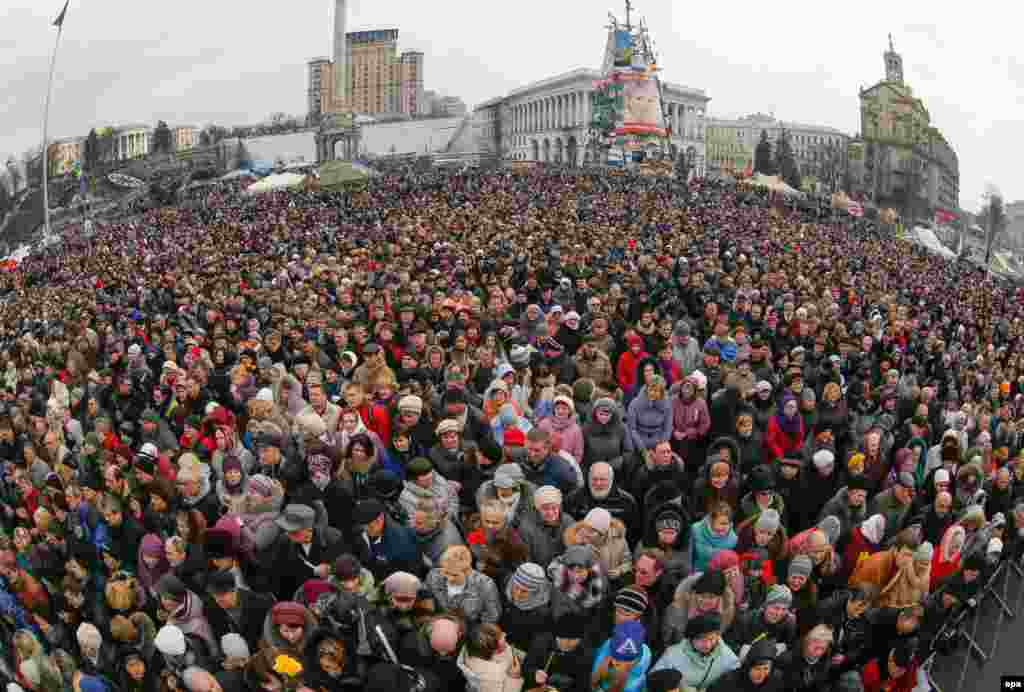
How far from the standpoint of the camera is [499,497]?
191 inches

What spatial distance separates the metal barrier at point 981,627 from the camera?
5.37 m

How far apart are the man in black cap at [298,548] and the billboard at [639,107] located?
138 ft

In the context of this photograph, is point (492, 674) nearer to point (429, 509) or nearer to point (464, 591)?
point (464, 591)

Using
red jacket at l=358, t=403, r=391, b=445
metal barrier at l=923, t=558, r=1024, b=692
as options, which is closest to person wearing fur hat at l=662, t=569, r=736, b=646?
metal barrier at l=923, t=558, r=1024, b=692

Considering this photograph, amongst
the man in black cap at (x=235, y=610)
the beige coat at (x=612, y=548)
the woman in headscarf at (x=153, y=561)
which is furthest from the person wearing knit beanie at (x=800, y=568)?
the woman in headscarf at (x=153, y=561)

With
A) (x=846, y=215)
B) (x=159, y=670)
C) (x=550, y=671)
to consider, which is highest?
(x=846, y=215)

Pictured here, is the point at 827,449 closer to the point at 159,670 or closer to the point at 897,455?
the point at 897,455

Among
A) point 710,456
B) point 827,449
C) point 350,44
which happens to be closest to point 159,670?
point 710,456

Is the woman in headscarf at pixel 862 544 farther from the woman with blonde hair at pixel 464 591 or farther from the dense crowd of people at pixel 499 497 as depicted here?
the woman with blonde hair at pixel 464 591

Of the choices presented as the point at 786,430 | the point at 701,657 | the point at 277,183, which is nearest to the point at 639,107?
the point at 277,183

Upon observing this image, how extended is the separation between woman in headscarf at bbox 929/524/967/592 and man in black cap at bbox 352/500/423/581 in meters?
3.31

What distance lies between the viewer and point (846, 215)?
34125 mm

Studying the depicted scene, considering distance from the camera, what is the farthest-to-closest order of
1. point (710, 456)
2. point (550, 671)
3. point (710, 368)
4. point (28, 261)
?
point (28, 261), point (710, 368), point (710, 456), point (550, 671)

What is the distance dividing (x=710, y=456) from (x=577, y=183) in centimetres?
2667
